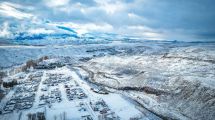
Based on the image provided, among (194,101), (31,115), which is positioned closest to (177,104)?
(194,101)

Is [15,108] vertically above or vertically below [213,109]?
below

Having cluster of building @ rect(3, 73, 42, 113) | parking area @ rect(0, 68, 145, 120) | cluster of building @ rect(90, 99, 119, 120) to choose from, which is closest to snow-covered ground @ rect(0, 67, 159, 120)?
parking area @ rect(0, 68, 145, 120)

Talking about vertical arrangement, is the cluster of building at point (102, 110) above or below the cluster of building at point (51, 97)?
above

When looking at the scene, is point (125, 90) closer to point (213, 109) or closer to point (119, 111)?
point (119, 111)

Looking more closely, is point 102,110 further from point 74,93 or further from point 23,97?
point 23,97

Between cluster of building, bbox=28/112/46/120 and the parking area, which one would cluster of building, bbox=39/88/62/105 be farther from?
cluster of building, bbox=28/112/46/120

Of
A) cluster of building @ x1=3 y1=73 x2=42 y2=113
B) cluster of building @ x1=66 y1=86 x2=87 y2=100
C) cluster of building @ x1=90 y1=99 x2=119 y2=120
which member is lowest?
cluster of building @ x1=3 y1=73 x2=42 y2=113

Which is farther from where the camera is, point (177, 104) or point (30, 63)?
point (30, 63)

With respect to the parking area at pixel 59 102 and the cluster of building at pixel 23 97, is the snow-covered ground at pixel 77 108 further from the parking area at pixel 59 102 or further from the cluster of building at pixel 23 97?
the cluster of building at pixel 23 97

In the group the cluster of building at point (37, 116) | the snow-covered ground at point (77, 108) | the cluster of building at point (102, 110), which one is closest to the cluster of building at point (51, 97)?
the snow-covered ground at point (77, 108)

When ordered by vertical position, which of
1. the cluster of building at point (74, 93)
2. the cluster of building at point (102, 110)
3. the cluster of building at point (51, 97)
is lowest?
the cluster of building at point (51, 97)

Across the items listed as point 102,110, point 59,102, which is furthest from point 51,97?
point 102,110
